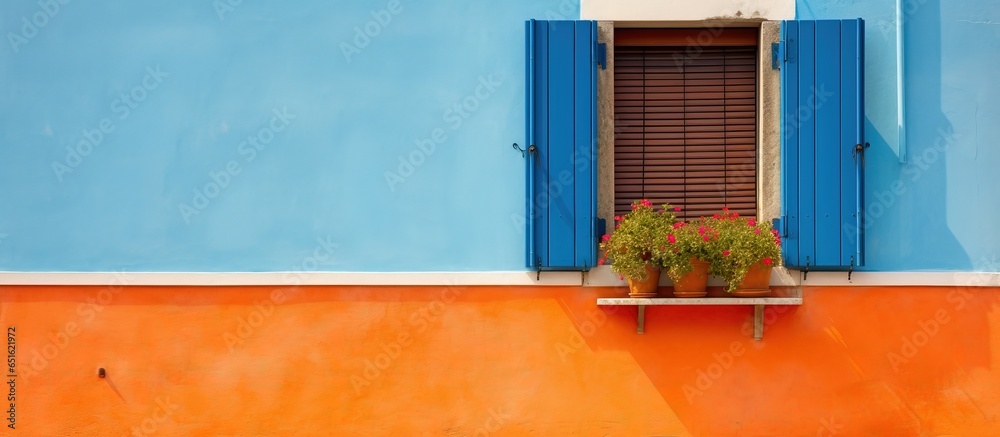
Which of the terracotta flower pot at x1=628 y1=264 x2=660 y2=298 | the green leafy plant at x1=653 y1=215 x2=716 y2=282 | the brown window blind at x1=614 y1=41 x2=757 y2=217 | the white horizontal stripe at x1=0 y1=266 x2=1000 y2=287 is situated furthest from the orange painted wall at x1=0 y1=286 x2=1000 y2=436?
the brown window blind at x1=614 y1=41 x2=757 y2=217

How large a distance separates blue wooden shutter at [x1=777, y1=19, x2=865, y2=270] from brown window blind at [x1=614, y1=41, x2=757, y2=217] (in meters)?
0.28

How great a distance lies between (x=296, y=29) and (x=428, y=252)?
1.51 meters

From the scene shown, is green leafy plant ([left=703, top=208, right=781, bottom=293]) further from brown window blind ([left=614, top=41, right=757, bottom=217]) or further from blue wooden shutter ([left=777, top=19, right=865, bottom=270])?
brown window blind ([left=614, top=41, right=757, bottom=217])

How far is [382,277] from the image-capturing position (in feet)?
18.7

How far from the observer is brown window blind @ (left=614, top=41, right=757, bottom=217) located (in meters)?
5.80

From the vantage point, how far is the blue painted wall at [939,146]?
5.62 m

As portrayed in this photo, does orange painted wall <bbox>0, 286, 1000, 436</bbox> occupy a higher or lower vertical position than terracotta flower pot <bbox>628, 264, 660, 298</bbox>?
lower

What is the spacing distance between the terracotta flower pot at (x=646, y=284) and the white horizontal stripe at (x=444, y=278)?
14 cm

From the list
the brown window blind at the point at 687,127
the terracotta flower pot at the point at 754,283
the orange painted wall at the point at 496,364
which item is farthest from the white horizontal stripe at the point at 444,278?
the brown window blind at the point at 687,127

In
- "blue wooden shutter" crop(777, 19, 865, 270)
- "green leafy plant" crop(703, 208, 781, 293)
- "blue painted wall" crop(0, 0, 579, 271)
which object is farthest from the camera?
"blue painted wall" crop(0, 0, 579, 271)

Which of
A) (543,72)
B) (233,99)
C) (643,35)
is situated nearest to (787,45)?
(643,35)

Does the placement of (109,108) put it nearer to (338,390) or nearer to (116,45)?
(116,45)

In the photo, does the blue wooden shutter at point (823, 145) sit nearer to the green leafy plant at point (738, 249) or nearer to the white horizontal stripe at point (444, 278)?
the white horizontal stripe at point (444, 278)

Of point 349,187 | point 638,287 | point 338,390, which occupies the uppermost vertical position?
point 349,187
